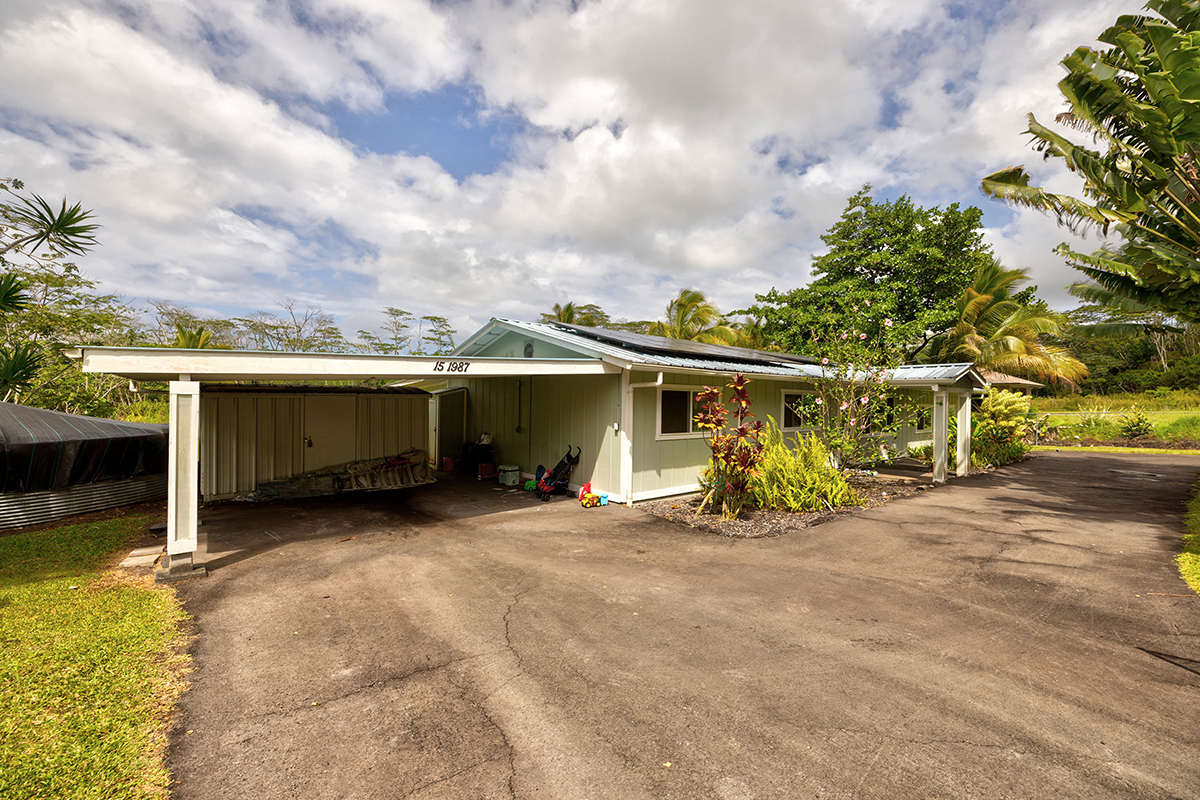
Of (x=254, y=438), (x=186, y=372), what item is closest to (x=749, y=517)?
(x=186, y=372)

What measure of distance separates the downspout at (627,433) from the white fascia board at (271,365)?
5.42 feet

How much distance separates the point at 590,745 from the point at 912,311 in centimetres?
2094

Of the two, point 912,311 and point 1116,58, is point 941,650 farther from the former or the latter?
point 912,311

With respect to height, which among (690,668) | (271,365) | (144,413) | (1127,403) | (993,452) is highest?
(271,365)

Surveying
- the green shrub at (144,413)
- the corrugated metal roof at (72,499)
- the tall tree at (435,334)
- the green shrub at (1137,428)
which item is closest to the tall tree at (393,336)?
the tall tree at (435,334)

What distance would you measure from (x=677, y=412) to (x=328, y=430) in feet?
23.1

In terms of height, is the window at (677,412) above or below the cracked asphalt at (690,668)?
above

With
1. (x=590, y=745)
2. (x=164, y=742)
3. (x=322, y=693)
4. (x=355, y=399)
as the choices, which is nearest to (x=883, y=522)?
(x=590, y=745)

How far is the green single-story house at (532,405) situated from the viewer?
288 inches

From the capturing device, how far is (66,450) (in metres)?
7.07

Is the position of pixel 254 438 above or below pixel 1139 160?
below

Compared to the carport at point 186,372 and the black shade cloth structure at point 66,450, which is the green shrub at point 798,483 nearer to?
the carport at point 186,372

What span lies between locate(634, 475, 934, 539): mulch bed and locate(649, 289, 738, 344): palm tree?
530 inches

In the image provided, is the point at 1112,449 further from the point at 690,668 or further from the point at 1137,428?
the point at 690,668
